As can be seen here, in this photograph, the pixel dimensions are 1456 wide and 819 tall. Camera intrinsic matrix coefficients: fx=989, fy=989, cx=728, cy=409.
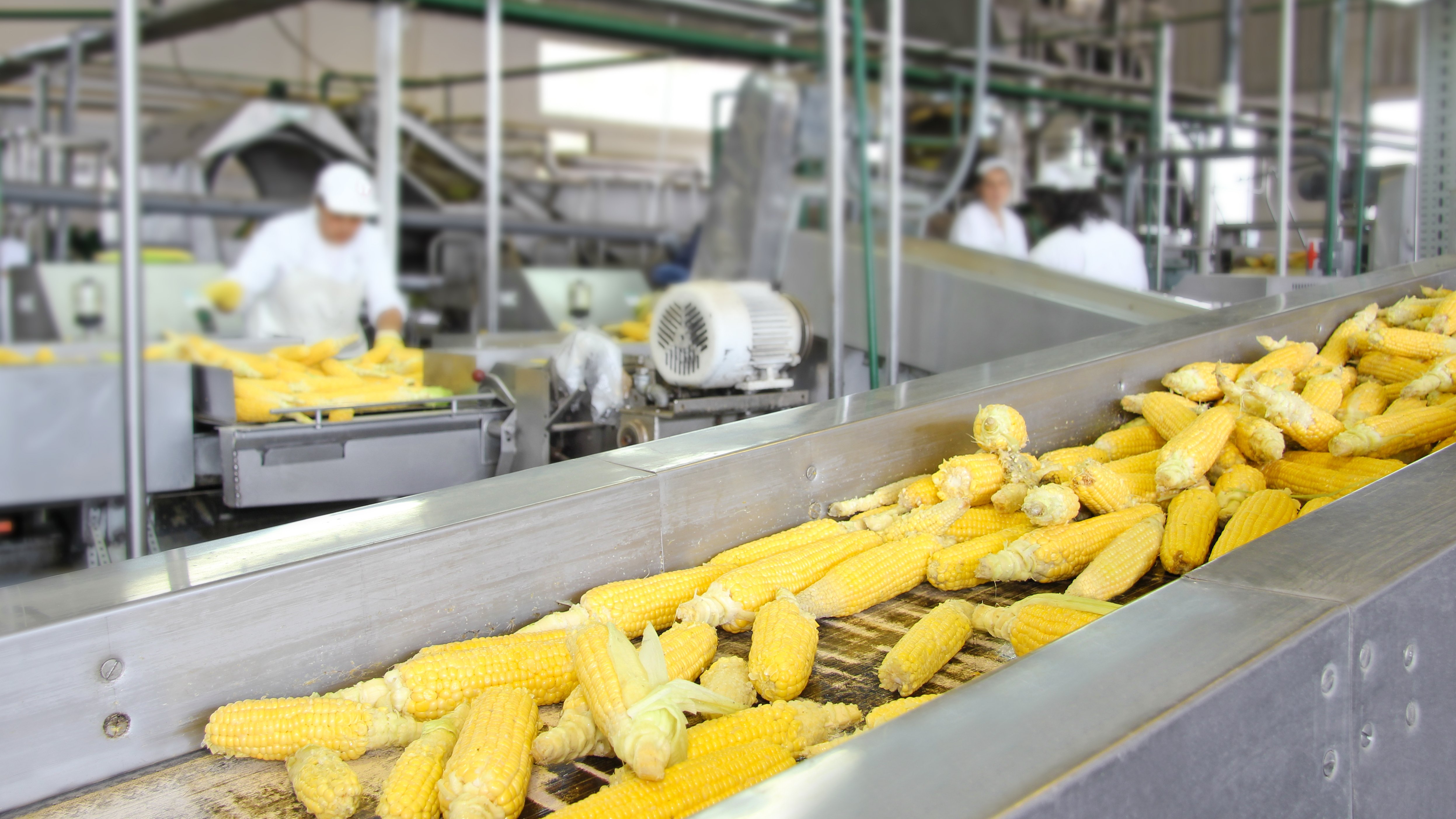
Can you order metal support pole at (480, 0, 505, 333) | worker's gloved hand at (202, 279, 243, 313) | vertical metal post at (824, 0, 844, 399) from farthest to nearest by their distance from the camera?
1. metal support pole at (480, 0, 505, 333)
2. worker's gloved hand at (202, 279, 243, 313)
3. vertical metal post at (824, 0, 844, 399)

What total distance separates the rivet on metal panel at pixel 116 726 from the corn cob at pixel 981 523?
1176 millimetres

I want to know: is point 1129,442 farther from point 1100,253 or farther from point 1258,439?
point 1100,253

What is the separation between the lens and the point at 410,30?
50.3 ft

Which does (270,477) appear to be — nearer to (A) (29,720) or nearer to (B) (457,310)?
(A) (29,720)

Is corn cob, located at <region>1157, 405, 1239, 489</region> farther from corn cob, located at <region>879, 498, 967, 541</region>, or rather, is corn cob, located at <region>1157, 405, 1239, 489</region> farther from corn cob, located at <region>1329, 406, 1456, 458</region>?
corn cob, located at <region>879, 498, 967, 541</region>

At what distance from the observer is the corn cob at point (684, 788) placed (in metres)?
0.93

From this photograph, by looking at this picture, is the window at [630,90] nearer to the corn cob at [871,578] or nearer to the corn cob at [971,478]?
the corn cob at [971,478]

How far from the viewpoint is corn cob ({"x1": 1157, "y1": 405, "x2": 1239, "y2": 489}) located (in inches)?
68.2

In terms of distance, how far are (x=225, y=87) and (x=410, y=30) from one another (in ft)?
13.8

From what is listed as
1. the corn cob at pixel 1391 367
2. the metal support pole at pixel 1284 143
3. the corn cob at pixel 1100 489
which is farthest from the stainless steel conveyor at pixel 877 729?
the metal support pole at pixel 1284 143

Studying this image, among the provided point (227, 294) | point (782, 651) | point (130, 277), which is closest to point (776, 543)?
point (782, 651)

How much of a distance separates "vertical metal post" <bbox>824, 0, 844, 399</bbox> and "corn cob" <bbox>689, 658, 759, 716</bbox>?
147 cm

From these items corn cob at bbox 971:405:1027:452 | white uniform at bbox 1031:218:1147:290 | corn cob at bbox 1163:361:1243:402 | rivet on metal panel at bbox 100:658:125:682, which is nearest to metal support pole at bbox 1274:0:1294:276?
white uniform at bbox 1031:218:1147:290

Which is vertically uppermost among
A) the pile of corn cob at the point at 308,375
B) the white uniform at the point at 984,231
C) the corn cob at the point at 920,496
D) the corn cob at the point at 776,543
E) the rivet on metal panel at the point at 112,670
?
the white uniform at the point at 984,231
